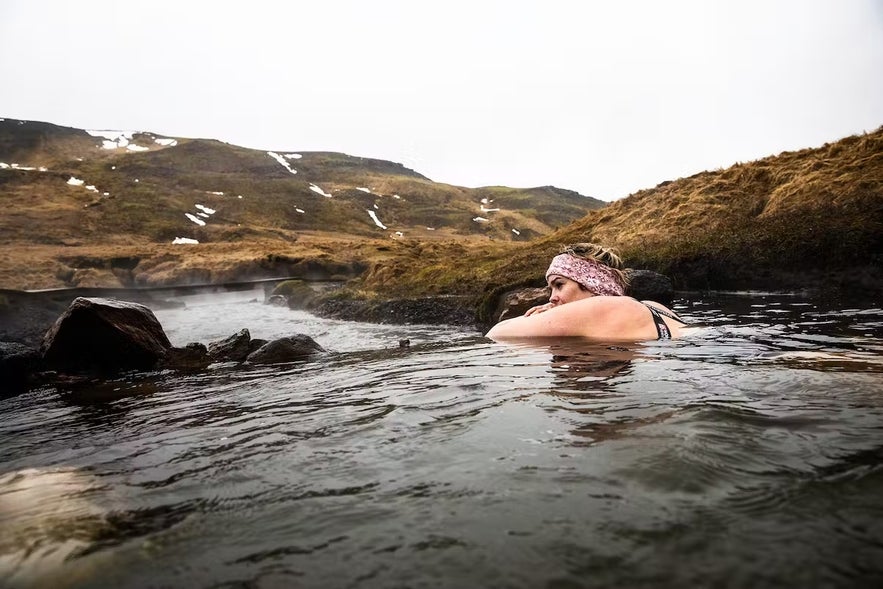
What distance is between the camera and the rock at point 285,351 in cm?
877

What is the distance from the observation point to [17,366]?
8031 mm

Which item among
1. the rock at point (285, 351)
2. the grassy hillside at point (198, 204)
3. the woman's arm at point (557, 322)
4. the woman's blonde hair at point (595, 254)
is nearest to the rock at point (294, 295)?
the rock at point (285, 351)

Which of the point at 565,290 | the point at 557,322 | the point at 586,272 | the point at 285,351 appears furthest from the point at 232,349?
the point at 586,272

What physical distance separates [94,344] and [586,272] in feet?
25.7

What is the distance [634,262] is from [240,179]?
104 m

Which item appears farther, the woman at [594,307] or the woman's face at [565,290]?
→ the woman's face at [565,290]

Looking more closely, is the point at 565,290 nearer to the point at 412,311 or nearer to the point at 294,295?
the point at 412,311

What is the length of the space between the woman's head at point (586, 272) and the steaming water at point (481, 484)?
2.25 m

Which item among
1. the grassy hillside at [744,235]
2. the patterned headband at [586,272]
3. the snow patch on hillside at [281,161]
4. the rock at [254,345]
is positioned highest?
the snow patch on hillside at [281,161]

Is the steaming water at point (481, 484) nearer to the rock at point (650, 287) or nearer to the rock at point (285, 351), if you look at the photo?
the rock at point (285, 351)

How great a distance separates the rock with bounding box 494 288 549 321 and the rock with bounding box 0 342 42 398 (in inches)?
357

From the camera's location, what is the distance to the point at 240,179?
107 meters

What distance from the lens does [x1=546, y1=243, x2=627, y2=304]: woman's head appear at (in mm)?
7168

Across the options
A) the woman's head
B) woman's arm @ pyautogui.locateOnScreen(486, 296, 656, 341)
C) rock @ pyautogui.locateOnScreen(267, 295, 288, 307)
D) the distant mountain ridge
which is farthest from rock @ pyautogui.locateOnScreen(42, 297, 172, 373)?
the distant mountain ridge
